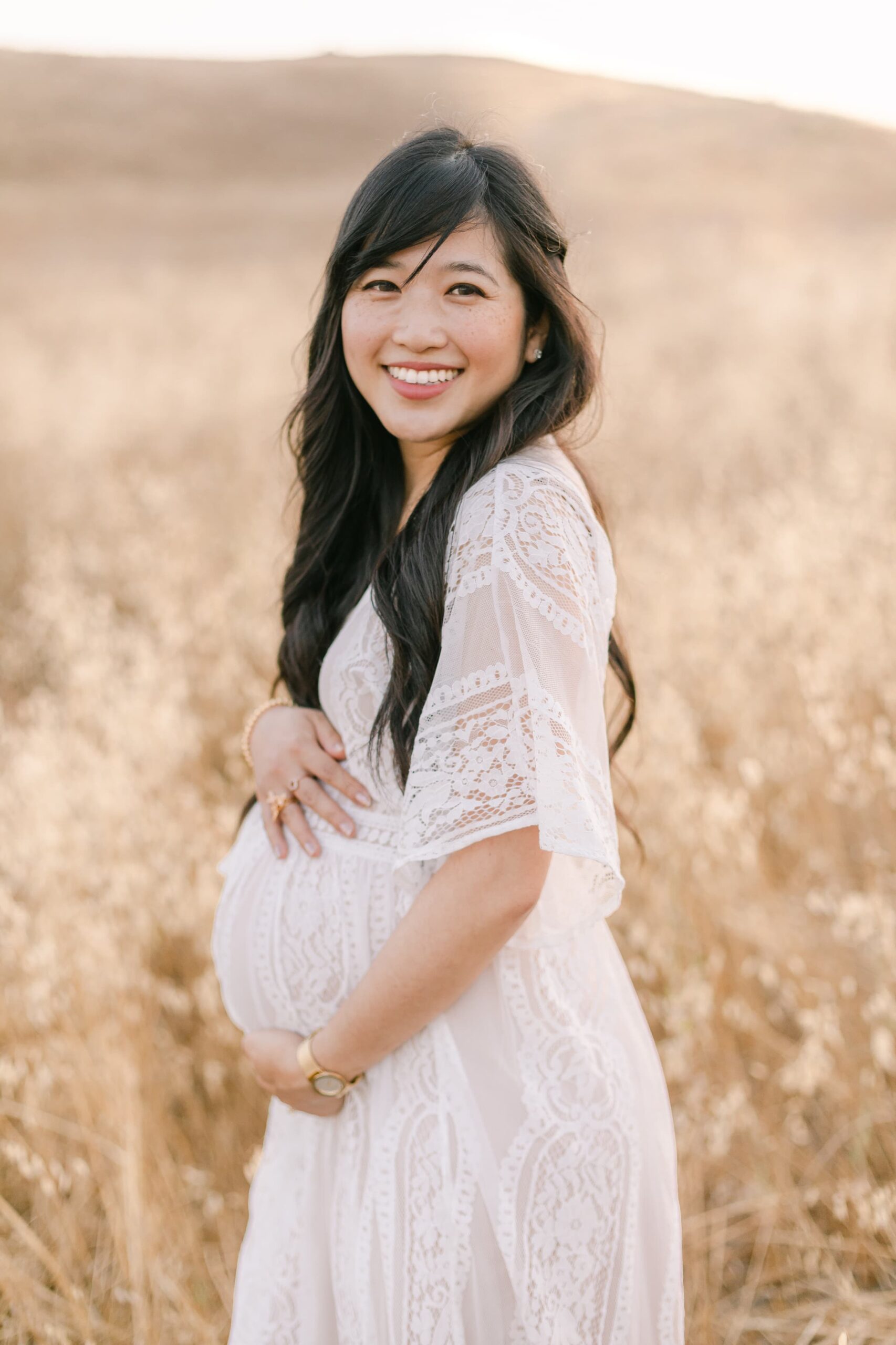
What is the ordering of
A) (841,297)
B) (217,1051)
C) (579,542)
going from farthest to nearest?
1. (841,297)
2. (217,1051)
3. (579,542)

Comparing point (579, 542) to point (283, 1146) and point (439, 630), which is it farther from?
point (283, 1146)

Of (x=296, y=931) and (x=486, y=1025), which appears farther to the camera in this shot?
(x=296, y=931)

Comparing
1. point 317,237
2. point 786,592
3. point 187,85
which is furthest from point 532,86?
point 786,592

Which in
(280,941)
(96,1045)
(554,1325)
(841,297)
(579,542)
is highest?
(841,297)

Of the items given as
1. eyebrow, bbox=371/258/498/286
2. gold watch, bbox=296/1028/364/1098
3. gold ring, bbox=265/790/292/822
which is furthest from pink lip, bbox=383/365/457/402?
gold watch, bbox=296/1028/364/1098

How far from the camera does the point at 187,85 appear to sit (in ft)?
72.0

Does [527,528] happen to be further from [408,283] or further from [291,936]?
[291,936]

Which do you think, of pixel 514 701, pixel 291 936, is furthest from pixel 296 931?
pixel 514 701

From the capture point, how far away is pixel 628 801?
113 inches

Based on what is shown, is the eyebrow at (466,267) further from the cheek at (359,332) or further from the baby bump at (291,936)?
the baby bump at (291,936)

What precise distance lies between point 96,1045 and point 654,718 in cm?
169

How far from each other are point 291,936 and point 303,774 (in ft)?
0.77

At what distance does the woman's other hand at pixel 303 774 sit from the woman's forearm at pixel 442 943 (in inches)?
8.0

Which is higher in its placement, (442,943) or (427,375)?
(427,375)
